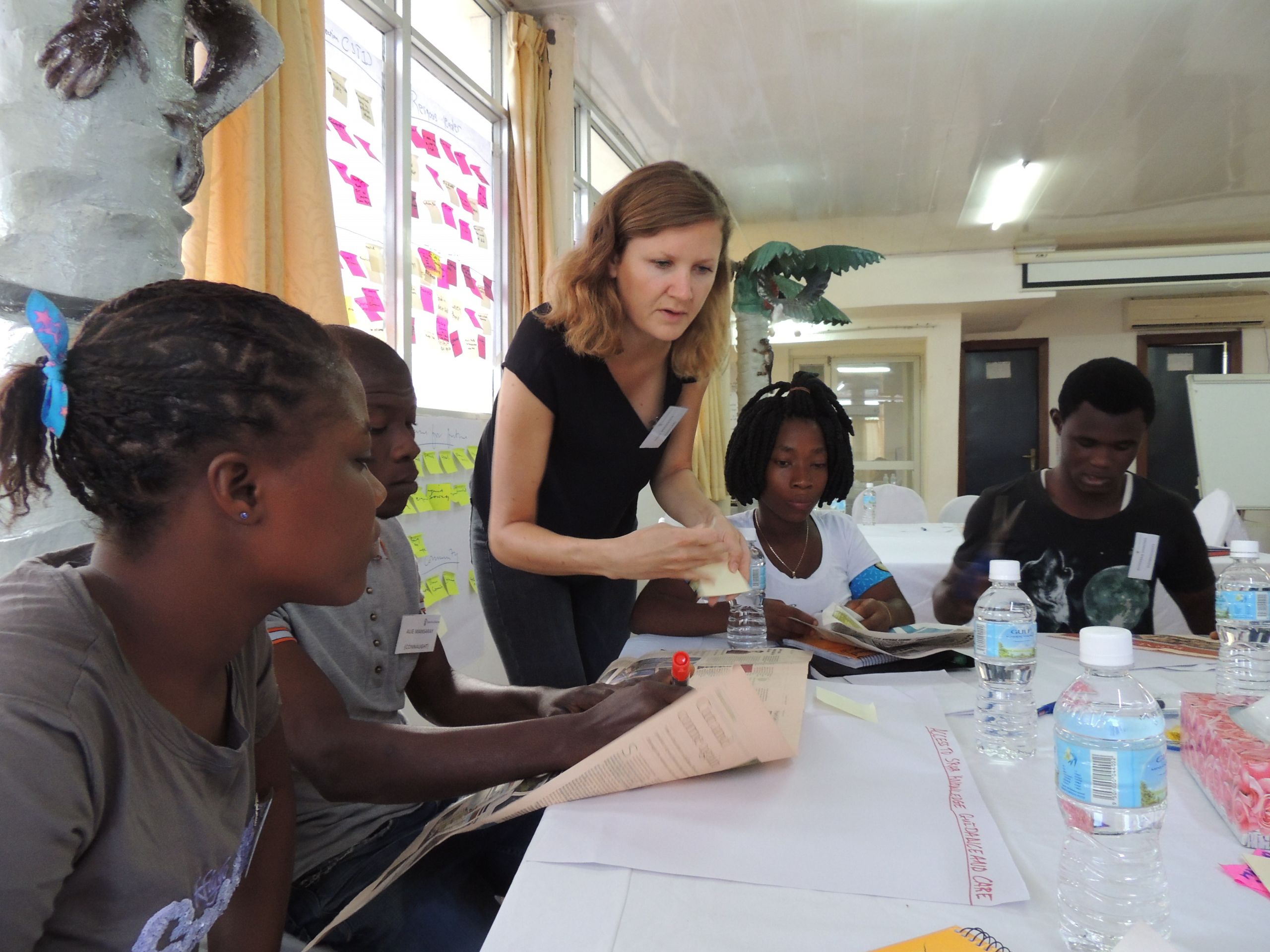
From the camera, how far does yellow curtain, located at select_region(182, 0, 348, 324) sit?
1930 mm

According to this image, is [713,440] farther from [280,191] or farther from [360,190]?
[280,191]

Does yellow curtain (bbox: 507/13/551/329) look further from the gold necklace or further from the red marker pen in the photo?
the red marker pen

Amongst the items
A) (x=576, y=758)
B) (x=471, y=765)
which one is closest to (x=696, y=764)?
(x=576, y=758)

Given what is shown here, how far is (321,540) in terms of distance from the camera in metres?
0.76

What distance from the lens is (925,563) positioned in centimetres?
304

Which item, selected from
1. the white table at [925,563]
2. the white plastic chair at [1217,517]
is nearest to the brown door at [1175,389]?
the white plastic chair at [1217,517]

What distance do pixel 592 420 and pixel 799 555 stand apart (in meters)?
0.84

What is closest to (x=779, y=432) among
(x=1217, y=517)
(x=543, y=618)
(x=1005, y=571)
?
(x=543, y=618)

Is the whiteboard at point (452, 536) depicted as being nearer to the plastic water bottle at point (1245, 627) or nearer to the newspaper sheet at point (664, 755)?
the newspaper sheet at point (664, 755)

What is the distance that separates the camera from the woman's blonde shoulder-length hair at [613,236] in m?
1.47

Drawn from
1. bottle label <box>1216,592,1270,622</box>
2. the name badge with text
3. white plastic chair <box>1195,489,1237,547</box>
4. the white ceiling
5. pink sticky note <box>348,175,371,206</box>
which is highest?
the white ceiling

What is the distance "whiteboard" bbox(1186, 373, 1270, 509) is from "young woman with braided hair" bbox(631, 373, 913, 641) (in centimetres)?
445

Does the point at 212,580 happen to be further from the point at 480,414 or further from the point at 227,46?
the point at 480,414

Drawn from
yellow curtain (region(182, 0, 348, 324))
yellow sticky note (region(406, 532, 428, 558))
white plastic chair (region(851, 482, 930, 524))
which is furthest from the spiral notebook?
white plastic chair (region(851, 482, 930, 524))
